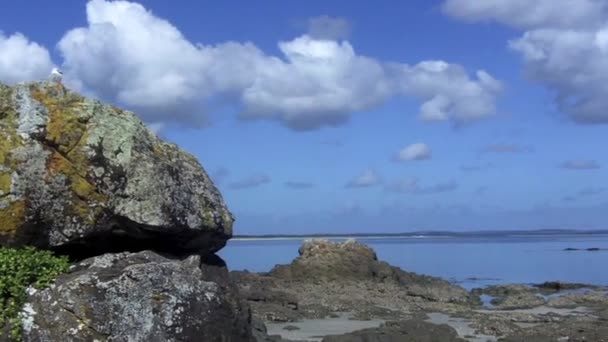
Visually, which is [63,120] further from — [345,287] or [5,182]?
[345,287]

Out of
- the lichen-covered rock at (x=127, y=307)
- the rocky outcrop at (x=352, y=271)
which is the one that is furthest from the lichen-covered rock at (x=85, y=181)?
the rocky outcrop at (x=352, y=271)

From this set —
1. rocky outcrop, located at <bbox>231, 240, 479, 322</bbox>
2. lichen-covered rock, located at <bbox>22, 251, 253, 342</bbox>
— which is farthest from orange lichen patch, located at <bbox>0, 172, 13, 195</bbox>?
rocky outcrop, located at <bbox>231, 240, 479, 322</bbox>

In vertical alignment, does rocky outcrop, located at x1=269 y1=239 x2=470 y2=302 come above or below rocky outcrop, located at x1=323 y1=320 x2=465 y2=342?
above

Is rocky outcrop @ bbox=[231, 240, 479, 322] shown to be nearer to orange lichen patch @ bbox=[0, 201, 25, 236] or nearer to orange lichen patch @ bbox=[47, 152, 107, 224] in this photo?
orange lichen patch @ bbox=[47, 152, 107, 224]

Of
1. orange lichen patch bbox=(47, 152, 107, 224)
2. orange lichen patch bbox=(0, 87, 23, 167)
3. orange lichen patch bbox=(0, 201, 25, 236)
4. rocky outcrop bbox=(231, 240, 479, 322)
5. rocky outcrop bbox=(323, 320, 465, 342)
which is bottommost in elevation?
rocky outcrop bbox=(323, 320, 465, 342)

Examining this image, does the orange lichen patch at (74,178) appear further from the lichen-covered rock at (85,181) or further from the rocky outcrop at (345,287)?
the rocky outcrop at (345,287)

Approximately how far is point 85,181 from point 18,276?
1.39 metres

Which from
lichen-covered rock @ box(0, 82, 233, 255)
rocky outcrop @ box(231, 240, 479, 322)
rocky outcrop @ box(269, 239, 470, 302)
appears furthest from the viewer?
rocky outcrop @ box(269, 239, 470, 302)

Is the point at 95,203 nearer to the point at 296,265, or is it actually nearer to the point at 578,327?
the point at 578,327

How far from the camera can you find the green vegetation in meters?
9.76

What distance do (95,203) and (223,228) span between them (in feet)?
5.99

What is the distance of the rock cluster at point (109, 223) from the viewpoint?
377 inches

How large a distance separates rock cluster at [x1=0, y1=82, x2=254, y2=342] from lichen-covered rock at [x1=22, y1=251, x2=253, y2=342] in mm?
11

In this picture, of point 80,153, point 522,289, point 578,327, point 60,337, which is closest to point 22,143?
point 80,153
